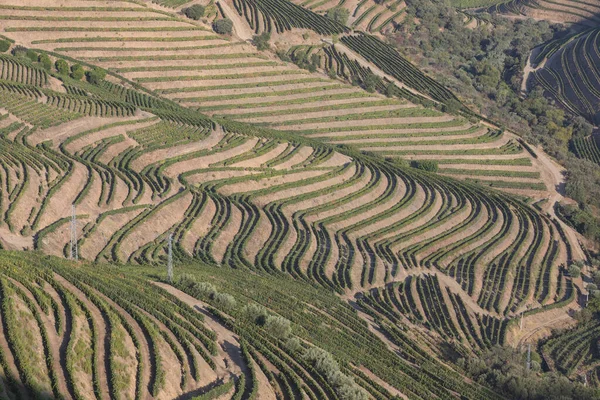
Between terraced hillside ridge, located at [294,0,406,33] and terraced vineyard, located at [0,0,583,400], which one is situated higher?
terraced hillside ridge, located at [294,0,406,33]

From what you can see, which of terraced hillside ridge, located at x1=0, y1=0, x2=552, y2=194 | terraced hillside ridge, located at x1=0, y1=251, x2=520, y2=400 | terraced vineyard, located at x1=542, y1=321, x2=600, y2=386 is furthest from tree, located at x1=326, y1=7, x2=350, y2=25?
terraced hillside ridge, located at x1=0, y1=251, x2=520, y2=400

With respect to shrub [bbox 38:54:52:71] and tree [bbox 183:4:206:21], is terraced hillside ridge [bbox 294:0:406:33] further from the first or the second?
shrub [bbox 38:54:52:71]

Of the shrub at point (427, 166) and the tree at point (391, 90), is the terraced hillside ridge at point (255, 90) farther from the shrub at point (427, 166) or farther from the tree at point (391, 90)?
the shrub at point (427, 166)

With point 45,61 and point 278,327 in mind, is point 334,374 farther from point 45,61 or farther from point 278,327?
point 45,61

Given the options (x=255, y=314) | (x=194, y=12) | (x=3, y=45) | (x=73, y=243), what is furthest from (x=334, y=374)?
(x=194, y=12)

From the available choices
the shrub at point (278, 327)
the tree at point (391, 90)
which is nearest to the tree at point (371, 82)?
the tree at point (391, 90)

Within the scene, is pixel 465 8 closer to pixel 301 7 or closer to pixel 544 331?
pixel 301 7
